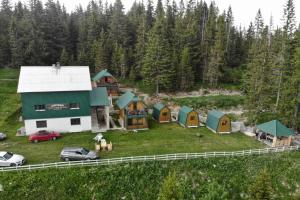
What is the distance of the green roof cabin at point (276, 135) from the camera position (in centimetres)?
2755

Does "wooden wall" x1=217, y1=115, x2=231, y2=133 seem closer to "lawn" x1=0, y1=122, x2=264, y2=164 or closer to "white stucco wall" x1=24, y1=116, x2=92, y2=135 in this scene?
"lawn" x1=0, y1=122, x2=264, y2=164

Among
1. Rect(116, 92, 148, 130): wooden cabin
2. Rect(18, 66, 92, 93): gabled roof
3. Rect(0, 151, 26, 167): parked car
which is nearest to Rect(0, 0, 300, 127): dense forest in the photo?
Rect(116, 92, 148, 130): wooden cabin

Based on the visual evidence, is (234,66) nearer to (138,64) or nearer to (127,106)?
(138,64)

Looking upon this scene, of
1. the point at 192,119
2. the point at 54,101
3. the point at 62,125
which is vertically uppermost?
the point at 54,101

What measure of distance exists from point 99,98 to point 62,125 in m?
5.53

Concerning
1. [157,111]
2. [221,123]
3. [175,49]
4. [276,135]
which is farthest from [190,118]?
[175,49]

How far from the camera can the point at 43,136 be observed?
26.8 meters

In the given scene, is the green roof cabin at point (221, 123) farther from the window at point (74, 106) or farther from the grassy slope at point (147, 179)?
the window at point (74, 106)

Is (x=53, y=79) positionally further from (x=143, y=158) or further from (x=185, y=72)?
(x=185, y=72)

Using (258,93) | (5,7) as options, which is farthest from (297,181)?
(5,7)

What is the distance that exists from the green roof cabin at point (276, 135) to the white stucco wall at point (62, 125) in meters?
20.3

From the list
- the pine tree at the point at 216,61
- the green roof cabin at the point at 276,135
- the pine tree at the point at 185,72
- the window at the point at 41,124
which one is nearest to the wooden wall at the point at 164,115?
the green roof cabin at the point at 276,135

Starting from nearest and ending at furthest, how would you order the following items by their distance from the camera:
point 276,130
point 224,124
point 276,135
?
point 276,135 < point 276,130 < point 224,124

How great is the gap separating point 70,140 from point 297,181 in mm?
22399
